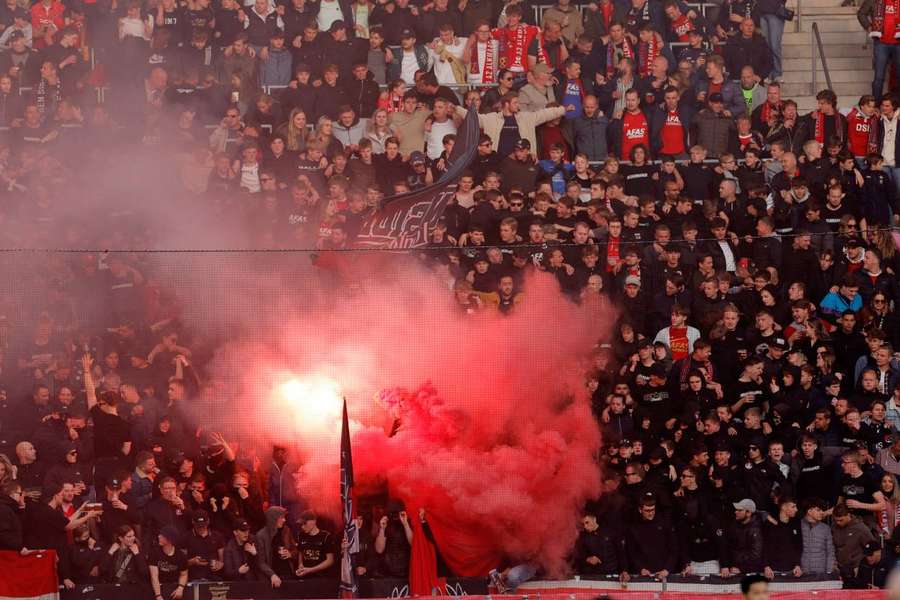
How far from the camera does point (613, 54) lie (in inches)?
648

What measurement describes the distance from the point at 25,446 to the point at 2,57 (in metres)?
5.88

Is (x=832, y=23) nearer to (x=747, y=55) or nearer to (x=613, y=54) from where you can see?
(x=747, y=55)

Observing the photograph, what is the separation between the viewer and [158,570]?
12422mm

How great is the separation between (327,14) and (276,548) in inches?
268

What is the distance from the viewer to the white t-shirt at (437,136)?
620 inches

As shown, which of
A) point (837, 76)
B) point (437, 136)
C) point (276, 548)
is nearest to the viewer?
point (276, 548)

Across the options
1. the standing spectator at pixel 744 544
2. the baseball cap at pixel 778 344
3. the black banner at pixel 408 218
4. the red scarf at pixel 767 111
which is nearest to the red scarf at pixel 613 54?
the red scarf at pixel 767 111

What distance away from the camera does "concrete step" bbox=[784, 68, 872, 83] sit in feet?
56.9

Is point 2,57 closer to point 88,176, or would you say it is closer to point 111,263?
point 88,176

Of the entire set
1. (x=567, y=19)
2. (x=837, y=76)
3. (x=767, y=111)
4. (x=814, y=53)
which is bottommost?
(x=767, y=111)

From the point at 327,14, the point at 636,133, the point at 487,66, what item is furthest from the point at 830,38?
the point at 327,14

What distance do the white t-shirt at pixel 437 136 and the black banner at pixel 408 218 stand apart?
3.85ft

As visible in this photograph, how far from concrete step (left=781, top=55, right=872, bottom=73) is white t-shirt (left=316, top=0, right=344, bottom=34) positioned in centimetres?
476

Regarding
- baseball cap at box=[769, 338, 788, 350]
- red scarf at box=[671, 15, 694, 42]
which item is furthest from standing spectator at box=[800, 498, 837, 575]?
red scarf at box=[671, 15, 694, 42]
